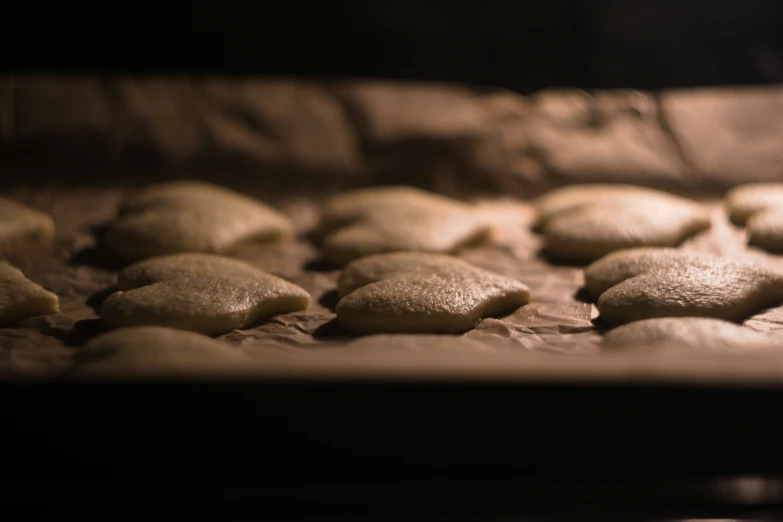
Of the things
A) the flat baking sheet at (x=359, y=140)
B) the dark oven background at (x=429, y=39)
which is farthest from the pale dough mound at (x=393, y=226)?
the dark oven background at (x=429, y=39)

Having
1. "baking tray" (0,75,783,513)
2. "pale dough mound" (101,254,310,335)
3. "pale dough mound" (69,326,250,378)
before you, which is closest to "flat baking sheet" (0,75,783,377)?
"baking tray" (0,75,783,513)

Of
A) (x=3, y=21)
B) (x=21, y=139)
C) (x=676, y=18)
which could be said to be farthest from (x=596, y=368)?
(x=21, y=139)

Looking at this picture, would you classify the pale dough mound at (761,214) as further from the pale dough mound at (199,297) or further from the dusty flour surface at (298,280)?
the pale dough mound at (199,297)

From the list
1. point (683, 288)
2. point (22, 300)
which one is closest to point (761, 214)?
point (683, 288)

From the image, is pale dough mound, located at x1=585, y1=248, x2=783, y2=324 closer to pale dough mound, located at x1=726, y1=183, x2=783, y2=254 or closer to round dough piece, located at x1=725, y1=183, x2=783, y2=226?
pale dough mound, located at x1=726, y1=183, x2=783, y2=254

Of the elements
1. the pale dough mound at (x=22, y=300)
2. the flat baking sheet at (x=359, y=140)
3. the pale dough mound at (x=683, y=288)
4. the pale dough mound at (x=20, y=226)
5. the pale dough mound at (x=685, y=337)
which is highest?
the flat baking sheet at (x=359, y=140)

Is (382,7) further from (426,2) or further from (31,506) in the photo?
(31,506)

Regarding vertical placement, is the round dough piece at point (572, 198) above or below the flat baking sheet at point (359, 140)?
below
